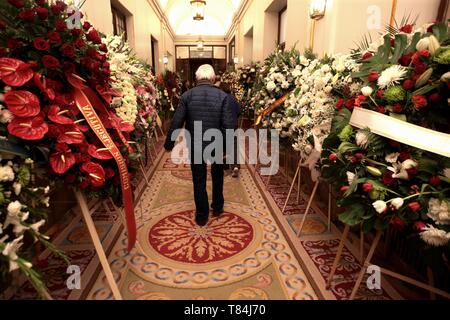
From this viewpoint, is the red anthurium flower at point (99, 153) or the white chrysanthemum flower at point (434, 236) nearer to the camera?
the white chrysanthemum flower at point (434, 236)

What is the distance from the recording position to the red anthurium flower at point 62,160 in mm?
1512

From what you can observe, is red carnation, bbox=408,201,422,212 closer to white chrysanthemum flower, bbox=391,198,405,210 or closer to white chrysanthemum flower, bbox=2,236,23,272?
white chrysanthemum flower, bbox=391,198,405,210

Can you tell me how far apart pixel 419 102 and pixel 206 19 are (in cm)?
1690

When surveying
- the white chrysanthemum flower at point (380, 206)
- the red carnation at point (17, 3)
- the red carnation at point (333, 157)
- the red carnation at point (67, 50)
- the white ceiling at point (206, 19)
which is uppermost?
the white ceiling at point (206, 19)

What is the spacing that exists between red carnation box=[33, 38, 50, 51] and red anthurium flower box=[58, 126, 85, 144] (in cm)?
39

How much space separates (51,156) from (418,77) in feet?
6.03

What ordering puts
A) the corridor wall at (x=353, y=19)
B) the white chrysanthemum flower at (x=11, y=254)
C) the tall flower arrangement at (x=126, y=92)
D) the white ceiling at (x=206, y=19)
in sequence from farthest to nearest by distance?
the white ceiling at (x=206, y=19), the corridor wall at (x=353, y=19), the tall flower arrangement at (x=126, y=92), the white chrysanthemum flower at (x=11, y=254)

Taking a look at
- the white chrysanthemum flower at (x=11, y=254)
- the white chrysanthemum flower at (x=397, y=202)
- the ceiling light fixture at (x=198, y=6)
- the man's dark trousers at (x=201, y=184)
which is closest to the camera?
the white chrysanthemum flower at (x=11, y=254)

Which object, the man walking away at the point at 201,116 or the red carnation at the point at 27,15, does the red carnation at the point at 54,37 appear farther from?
the man walking away at the point at 201,116

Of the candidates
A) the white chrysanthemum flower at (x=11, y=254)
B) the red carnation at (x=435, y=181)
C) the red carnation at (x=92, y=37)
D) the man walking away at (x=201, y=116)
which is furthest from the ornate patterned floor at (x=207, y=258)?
the red carnation at (x=92, y=37)

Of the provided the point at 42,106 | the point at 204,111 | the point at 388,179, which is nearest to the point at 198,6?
the point at 204,111

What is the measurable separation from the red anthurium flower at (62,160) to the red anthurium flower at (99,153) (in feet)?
0.41

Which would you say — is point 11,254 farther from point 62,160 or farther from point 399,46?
point 399,46

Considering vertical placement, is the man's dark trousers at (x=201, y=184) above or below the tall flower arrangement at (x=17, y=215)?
below
